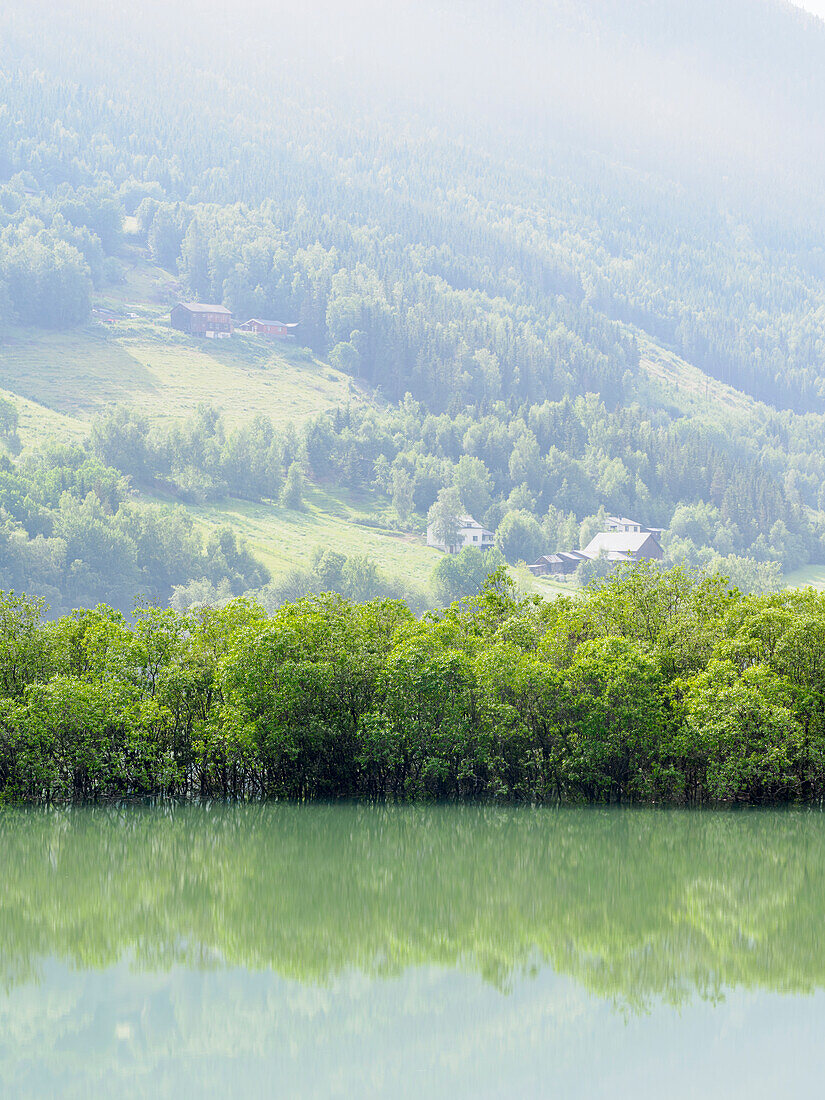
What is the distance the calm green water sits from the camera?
13.9 meters

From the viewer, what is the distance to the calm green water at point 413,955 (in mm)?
13930

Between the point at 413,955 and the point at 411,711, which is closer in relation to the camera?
the point at 413,955

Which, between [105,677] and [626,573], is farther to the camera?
[626,573]

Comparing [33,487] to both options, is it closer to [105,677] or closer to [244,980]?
[105,677]

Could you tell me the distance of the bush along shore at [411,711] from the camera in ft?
99.8

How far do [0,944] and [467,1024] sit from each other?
7.96m

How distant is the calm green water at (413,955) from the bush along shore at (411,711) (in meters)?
1.87

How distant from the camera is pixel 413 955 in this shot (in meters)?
18.5

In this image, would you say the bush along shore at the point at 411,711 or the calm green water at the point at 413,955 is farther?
the bush along shore at the point at 411,711

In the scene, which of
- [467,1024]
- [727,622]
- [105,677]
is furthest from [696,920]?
[105,677]

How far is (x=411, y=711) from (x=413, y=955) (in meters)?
12.9

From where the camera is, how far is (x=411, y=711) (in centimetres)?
3122

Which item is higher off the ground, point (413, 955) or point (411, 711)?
point (413, 955)

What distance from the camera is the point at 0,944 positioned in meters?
19.0
